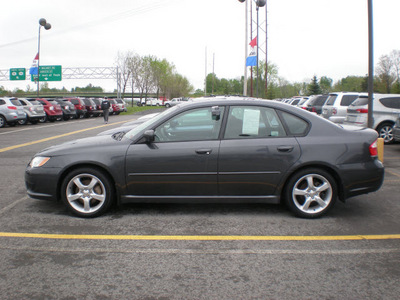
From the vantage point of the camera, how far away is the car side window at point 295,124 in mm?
4688

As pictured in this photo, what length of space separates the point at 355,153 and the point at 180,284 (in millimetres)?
2820

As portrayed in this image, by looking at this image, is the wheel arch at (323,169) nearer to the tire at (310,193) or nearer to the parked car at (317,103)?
the tire at (310,193)

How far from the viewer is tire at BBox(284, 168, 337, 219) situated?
457 centimetres

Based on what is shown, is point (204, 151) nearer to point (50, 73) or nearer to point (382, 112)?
point (382, 112)

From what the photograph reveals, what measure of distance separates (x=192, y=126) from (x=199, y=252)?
1.74 metres

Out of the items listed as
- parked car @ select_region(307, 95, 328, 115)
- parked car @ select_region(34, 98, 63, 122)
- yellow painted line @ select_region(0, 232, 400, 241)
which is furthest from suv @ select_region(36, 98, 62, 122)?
yellow painted line @ select_region(0, 232, 400, 241)

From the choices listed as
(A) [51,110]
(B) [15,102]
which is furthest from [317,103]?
(A) [51,110]

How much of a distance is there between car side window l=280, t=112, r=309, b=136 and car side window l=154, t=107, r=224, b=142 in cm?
83

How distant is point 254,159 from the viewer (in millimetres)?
4531

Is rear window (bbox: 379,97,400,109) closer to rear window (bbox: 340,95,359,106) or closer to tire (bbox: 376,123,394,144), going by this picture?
tire (bbox: 376,123,394,144)

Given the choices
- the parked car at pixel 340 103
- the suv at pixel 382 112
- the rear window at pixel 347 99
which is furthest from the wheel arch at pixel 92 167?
the rear window at pixel 347 99

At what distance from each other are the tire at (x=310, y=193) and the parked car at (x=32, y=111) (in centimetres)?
2099

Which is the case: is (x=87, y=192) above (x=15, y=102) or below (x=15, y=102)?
below

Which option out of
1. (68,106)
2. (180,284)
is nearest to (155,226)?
(180,284)
